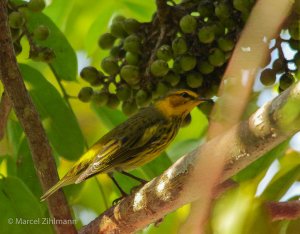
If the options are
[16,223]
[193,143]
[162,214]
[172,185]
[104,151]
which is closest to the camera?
[172,185]

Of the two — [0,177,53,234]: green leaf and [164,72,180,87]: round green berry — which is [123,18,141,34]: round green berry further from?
[0,177,53,234]: green leaf

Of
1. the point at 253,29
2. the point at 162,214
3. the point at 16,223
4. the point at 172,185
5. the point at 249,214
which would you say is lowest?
the point at 16,223

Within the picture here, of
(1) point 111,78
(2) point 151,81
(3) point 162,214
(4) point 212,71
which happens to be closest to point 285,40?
(4) point 212,71

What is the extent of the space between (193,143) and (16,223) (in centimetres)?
116

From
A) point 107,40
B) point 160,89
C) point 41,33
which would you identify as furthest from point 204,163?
point 107,40

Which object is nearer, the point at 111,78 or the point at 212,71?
the point at 212,71

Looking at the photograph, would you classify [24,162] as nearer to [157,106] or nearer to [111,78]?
[111,78]

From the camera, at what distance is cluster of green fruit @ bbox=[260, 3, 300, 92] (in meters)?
2.84

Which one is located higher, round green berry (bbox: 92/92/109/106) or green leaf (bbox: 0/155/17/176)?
round green berry (bbox: 92/92/109/106)

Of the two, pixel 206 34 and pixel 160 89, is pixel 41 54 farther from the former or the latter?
pixel 206 34

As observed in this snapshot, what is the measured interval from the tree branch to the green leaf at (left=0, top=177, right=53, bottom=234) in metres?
0.25

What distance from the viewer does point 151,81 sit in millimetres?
3059

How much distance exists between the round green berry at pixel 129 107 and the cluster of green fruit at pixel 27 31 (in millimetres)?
→ 454

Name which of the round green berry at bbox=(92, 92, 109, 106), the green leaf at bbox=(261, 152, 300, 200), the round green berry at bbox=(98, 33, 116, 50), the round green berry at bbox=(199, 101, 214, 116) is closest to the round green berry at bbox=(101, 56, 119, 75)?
the round green berry at bbox=(92, 92, 109, 106)
